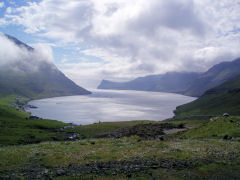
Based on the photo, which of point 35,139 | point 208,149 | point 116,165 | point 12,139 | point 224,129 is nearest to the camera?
point 116,165

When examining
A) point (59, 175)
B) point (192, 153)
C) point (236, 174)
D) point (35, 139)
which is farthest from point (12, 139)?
point (236, 174)

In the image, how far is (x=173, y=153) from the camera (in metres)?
21.2

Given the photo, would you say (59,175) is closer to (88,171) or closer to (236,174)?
(88,171)

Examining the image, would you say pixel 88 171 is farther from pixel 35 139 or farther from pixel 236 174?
pixel 35 139

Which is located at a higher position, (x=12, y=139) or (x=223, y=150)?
(x=223, y=150)

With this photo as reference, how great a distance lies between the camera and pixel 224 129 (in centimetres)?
3859

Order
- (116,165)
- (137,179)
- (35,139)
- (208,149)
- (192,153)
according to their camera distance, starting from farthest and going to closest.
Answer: (35,139), (208,149), (192,153), (116,165), (137,179)

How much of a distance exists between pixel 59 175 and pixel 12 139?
53.5m

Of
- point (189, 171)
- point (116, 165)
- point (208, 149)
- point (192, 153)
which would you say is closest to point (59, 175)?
point (116, 165)

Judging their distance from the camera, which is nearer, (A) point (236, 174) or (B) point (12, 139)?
(A) point (236, 174)

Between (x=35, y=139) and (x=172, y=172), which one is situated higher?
(x=172, y=172)

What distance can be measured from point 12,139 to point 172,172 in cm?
5872

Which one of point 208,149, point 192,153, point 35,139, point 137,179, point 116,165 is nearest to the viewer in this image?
point 137,179

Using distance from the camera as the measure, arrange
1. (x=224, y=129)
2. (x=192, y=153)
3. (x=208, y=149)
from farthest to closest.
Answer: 1. (x=224, y=129)
2. (x=208, y=149)
3. (x=192, y=153)
